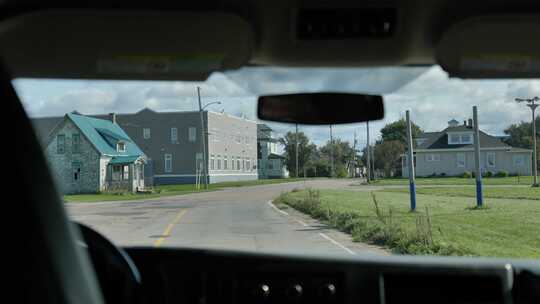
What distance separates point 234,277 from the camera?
3.61 m

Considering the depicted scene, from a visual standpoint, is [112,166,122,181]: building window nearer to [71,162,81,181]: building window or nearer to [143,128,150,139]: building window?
[71,162,81,181]: building window

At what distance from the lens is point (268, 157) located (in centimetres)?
488

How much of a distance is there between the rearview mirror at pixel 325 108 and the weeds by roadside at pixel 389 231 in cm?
360

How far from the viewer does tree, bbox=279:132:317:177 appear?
376 centimetres

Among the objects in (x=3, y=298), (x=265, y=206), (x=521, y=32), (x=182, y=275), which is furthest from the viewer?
(x=265, y=206)

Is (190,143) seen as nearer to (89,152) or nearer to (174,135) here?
(174,135)

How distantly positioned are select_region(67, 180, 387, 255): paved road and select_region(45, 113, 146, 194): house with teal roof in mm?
870

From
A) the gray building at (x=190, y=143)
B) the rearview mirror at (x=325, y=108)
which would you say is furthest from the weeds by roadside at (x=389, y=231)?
the rearview mirror at (x=325, y=108)

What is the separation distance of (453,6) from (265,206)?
33.7 feet

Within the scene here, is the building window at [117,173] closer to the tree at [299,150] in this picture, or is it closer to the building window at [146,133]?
the building window at [146,133]

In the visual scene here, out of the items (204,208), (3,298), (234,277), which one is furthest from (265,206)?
(3,298)

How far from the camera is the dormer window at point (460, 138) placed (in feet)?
14.6

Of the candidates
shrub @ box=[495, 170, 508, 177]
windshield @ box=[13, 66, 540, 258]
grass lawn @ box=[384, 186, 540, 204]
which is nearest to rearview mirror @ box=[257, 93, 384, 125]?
windshield @ box=[13, 66, 540, 258]

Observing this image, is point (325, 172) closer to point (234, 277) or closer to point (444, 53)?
point (234, 277)
